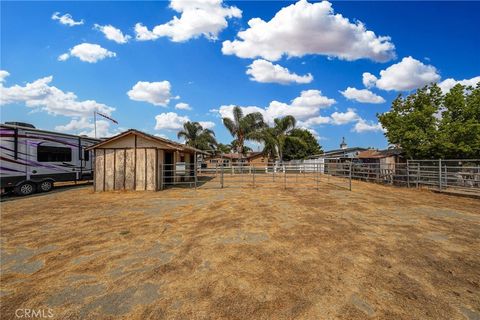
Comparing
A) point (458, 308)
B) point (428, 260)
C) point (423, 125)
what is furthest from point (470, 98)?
point (458, 308)

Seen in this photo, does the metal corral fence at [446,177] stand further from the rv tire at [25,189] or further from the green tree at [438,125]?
the rv tire at [25,189]

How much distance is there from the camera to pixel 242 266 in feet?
12.7

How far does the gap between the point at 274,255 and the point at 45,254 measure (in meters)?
4.22

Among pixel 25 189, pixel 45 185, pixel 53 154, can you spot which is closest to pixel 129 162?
pixel 53 154

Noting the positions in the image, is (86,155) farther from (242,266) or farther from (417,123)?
(417,123)

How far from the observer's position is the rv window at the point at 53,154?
12000 mm

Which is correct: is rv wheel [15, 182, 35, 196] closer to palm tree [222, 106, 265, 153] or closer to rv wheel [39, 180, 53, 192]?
rv wheel [39, 180, 53, 192]

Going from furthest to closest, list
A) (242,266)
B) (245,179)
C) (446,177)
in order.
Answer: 1. (245,179)
2. (446,177)
3. (242,266)

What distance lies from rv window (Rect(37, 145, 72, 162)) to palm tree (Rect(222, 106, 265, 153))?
742 inches

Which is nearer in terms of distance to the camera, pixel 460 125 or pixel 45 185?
pixel 45 185

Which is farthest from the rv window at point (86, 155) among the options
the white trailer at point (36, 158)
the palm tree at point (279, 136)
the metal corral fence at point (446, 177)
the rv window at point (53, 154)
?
the palm tree at point (279, 136)

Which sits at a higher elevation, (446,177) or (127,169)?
(127,169)

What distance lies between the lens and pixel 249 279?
3453mm

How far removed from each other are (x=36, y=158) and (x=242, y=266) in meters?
12.9
